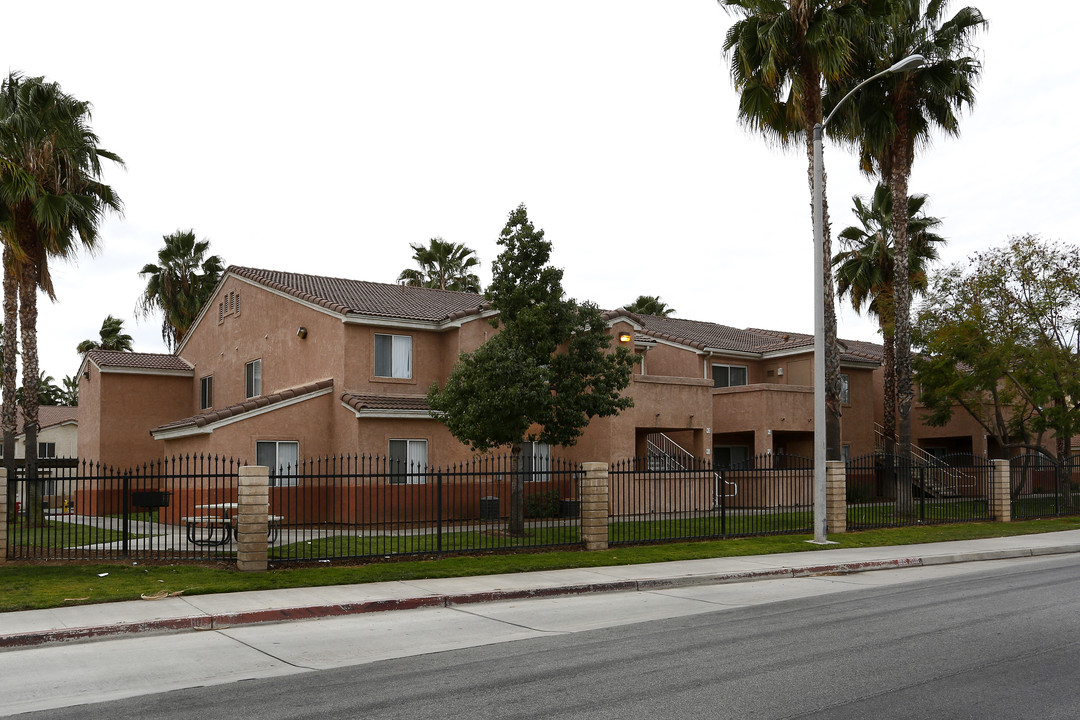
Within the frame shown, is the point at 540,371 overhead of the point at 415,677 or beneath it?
overhead

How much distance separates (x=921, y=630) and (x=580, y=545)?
28.9 ft

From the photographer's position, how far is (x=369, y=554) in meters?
15.9

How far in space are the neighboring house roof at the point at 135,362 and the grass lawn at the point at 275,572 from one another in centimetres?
1797

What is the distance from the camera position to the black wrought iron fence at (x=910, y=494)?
24344mm

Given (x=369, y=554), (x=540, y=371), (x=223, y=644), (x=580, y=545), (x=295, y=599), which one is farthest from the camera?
(x=540, y=371)

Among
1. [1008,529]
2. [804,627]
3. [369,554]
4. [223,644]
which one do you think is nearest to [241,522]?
[369,554]

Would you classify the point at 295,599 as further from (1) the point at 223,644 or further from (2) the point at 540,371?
(2) the point at 540,371

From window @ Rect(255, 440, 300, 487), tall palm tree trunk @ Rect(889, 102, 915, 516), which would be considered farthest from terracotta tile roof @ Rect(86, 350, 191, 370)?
tall palm tree trunk @ Rect(889, 102, 915, 516)

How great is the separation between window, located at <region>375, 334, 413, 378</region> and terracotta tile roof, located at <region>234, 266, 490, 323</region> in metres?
0.85

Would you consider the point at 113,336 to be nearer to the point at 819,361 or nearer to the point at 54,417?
the point at 54,417

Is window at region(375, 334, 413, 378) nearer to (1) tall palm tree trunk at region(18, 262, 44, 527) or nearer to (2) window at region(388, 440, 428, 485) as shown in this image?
(2) window at region(388, 440, 428, 485)

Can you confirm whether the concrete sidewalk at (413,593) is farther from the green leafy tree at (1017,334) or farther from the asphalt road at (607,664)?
the green leafy tree at (1017,334)

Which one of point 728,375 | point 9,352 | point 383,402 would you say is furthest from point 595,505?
point 728,375

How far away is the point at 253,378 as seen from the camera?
31.1 metres
